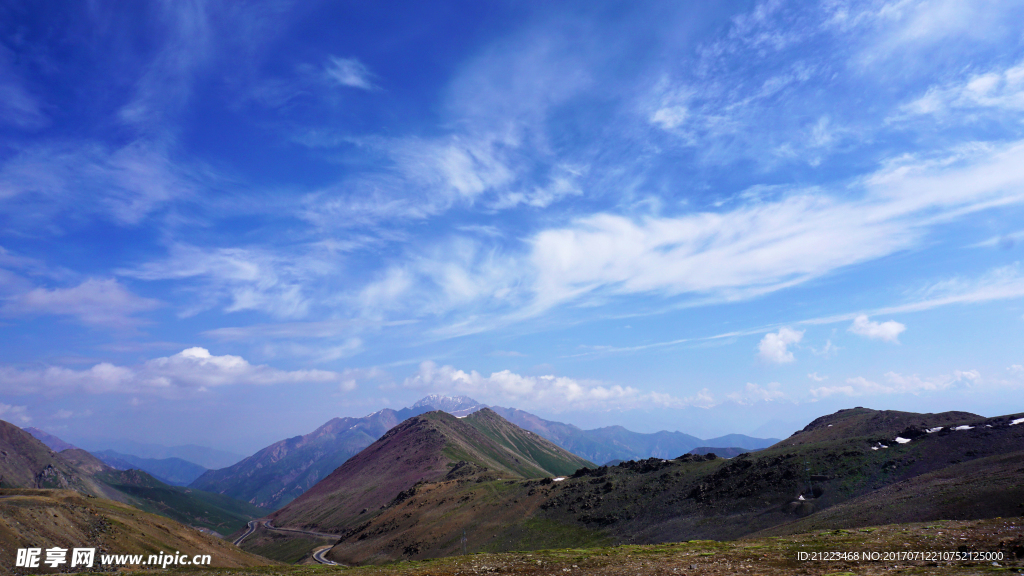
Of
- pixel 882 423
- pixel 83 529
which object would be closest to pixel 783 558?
pixel 83 529

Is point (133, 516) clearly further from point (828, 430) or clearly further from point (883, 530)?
point (828, 430)

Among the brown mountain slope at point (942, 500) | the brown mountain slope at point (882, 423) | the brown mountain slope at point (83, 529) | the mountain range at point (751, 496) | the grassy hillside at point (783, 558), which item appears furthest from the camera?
the brown mountain slope at point (882, 423)

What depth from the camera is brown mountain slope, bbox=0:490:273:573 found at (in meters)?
56.4

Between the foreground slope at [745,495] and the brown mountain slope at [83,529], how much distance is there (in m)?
42.3

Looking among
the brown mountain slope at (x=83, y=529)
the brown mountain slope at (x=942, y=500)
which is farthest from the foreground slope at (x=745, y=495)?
the brown mountain slope at (x=83, y=529)

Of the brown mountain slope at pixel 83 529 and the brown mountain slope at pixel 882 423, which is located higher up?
the brown mountain slope at pixel 882 423

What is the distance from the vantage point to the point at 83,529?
64812 mm

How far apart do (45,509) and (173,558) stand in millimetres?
18017

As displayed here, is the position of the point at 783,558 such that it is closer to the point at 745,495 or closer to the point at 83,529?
the point at 745,495

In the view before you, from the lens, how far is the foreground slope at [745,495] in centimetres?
5556

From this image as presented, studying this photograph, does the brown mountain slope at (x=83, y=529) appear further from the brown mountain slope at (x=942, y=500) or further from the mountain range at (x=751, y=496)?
the brown mountain slope at (x=942, y=500)

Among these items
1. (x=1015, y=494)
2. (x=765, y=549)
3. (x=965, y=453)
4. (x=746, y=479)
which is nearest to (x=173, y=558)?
(x=765, y=549)

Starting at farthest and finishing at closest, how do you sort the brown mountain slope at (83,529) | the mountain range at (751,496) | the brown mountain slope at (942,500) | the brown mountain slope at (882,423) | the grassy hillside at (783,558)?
the brown mountain slope at (882,423) < the brown mountain slope at (83,529) < the mountain range at (751,496) < the brown mountain slope at (942,500) < the grassy hillside at (783,558)

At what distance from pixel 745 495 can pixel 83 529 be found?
10346cm
